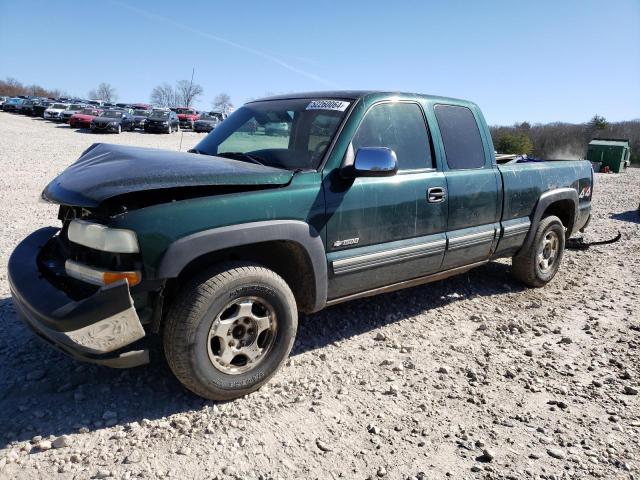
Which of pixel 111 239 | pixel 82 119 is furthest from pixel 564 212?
pixel 82 119

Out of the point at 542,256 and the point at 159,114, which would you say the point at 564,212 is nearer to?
the point at 542,256

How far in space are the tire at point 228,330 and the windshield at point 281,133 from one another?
0.91m

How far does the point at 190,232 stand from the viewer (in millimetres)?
2531

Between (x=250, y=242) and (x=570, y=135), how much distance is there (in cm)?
4925

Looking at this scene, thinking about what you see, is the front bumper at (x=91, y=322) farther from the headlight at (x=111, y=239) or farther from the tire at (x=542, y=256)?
the tire at (x=542, y=256)

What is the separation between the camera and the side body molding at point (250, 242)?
2486 millimetres

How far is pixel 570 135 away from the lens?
44.7 metres

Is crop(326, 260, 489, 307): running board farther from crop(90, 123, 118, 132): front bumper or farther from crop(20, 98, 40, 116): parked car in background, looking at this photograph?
crop(20, 98, 40, 116): parked car in background

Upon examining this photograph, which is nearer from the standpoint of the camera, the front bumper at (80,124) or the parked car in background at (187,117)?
the front bumper at (80,124)

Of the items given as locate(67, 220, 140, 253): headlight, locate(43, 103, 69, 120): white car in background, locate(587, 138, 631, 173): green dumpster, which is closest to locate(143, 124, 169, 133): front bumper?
locate(43, 103, 69, 120): white car in background

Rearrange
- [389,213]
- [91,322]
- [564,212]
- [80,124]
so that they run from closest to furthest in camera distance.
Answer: [91,322], [389,213], [564,212], [80,124]

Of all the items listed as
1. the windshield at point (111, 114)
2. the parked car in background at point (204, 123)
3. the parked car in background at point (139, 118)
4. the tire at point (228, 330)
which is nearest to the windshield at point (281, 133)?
the tire at point (228, 330)

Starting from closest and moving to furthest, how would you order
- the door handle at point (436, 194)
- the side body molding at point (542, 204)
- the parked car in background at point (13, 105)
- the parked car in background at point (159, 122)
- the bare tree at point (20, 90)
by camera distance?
the door handle at point (436, 194)
the side body molding at point (542, 204)
the parked car in background at point (159, 122)
the parked car in background at point (13, 105)
the bare tree at point (20, 90)

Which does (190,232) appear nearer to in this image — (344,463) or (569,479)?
(344,463)
